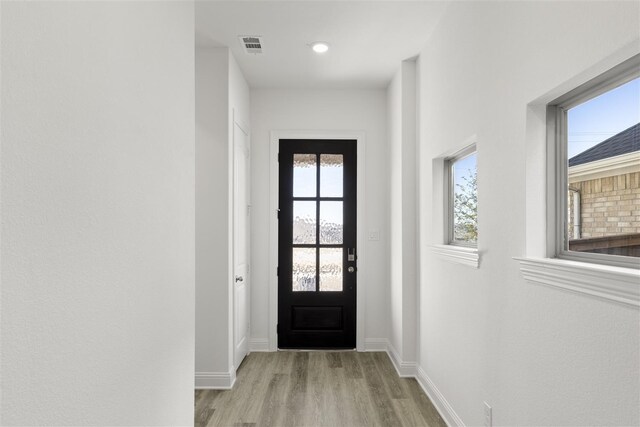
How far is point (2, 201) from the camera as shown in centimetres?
77

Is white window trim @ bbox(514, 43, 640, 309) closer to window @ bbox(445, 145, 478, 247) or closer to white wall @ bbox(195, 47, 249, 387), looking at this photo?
window @ bbox(445, 145, 478, 247)

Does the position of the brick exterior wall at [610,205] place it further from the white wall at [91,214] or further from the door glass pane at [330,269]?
the door glass pane at [330,269]

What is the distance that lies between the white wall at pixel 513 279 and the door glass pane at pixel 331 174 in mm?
1559

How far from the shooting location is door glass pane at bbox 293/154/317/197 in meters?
4.55

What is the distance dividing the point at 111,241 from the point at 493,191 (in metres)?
1.70

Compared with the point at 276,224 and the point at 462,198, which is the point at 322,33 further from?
the point at 276,224

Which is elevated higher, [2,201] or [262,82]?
[262,82]

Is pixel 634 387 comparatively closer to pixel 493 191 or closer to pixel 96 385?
pixel 493 191

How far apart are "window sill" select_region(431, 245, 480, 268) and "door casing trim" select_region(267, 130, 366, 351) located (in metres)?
1.48

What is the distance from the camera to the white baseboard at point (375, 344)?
4496 mm

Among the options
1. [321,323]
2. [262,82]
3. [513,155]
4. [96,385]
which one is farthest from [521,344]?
[262,82]

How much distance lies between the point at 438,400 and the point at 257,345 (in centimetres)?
209

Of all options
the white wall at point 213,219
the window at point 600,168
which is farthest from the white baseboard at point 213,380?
the window at point 600,168

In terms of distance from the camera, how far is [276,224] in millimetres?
4492
